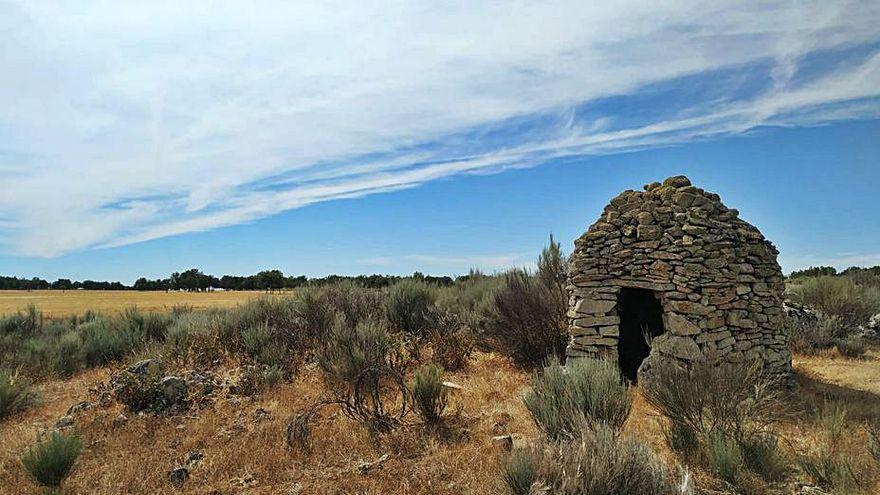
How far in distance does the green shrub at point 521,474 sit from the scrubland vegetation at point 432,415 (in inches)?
0.5

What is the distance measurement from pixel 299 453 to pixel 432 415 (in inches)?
65.4

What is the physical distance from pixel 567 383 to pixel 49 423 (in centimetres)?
720

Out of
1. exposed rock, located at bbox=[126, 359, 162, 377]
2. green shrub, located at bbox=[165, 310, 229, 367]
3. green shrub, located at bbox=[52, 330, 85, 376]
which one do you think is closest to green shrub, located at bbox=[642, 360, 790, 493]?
exposed rock, located at bbox=[126, 359, 162, 377]

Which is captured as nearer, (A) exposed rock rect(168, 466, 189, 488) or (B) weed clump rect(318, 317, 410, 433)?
(A) exposed rock rect(168, 466, 189, 488)

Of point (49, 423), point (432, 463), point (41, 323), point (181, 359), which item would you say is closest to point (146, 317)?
point (41, 323)

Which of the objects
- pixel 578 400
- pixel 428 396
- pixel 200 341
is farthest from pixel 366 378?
pixel 200 341

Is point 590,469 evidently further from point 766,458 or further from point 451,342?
point 451,342

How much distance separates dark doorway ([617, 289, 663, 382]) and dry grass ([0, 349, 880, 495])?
2.56 metres

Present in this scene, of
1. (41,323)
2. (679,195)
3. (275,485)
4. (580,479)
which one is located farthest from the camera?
(41,323)

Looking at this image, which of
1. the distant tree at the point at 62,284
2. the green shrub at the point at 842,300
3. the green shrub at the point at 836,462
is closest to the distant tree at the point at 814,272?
the green shrub at the point at 842,300

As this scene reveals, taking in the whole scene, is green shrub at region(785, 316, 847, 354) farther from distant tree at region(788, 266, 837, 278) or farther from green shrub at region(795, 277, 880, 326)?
distant tree at region(788, 266, 837, 278)

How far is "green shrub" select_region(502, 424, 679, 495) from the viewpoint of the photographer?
369 cm

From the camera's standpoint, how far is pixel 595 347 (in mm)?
8227

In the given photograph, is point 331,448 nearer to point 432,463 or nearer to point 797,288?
point 432,463
